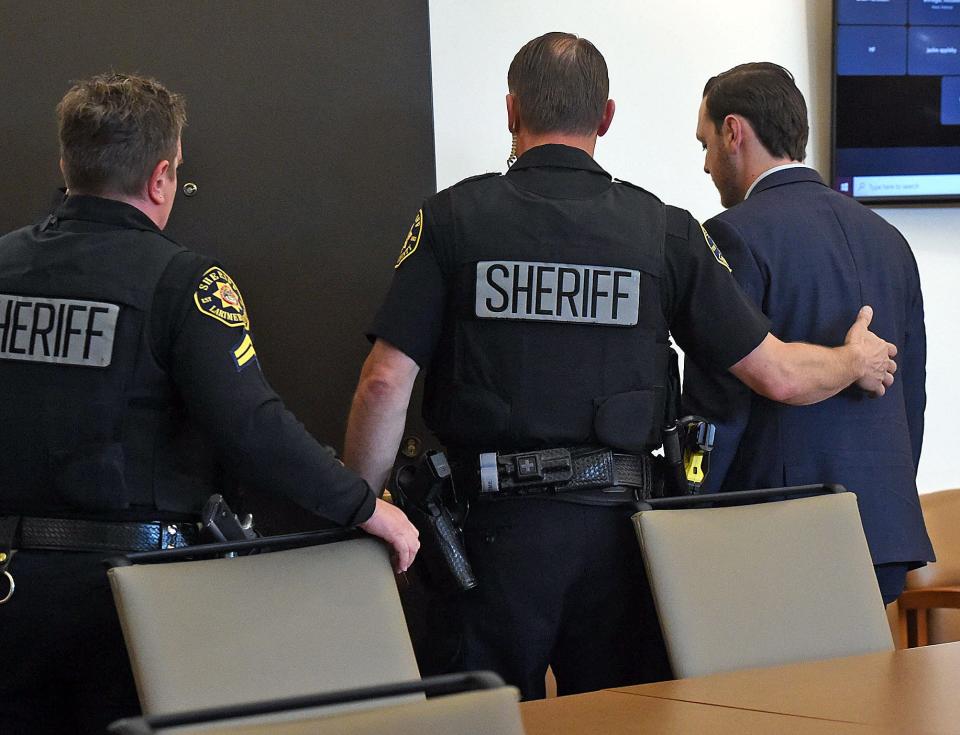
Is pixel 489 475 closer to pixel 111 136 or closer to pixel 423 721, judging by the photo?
pixel 111 136

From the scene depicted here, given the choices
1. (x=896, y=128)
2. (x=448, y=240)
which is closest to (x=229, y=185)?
(x=448, y=240)

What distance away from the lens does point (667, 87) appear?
2.88m

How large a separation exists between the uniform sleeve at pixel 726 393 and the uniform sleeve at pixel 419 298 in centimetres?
53

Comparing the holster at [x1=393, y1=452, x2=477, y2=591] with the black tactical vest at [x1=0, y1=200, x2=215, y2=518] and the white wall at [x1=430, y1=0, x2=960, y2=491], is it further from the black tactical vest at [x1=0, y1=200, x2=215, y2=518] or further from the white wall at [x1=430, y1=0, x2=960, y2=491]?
the white wall at [x1=430, y1=0, x2=960, y2=491]

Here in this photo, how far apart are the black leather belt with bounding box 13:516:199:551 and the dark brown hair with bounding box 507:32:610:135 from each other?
2.99ft

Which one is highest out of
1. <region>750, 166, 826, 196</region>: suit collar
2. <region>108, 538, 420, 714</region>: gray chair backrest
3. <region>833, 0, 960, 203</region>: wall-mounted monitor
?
<region>833, 0, 960, 203</region>: wall-mounted monitor

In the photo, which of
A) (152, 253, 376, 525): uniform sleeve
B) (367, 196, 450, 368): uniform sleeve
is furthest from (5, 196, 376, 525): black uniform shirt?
(367, 196, 450, 368): uniform sleeve

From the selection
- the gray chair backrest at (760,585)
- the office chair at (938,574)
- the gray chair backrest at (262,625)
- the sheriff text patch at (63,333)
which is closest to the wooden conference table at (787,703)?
the gray chair backrest at (760,585)

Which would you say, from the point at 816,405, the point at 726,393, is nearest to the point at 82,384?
the point at 726,393

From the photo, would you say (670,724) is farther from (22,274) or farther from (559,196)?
(22,274)

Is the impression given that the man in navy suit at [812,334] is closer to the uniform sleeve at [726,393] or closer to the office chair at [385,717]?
the uniform sleeve at [726,393]

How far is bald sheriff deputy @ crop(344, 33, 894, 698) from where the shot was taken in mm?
1846

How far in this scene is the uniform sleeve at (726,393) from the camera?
2.15 m

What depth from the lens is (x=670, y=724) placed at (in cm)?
129
